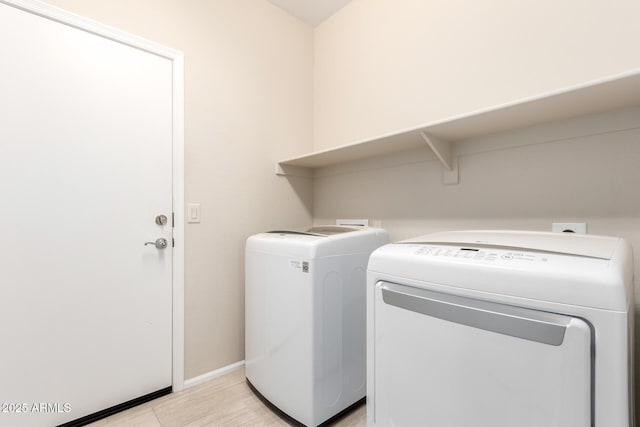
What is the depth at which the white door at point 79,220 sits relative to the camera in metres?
1.22

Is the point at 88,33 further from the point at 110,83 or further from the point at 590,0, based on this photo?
the point at 590,0

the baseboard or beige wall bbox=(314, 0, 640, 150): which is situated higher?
beige wall bbox=(314, 0, 640, 150)

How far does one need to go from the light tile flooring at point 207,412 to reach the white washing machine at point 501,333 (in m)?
0.68

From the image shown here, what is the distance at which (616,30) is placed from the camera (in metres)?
1.09

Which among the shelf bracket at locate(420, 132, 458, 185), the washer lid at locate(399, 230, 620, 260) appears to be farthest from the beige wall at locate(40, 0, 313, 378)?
the washer lid at locate(399, 230, 620, 260)

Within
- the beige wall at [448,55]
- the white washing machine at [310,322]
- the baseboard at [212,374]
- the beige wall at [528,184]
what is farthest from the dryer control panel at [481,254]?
the baseboard at [212,374]

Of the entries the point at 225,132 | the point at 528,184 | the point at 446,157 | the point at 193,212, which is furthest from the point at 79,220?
the point at 528,184

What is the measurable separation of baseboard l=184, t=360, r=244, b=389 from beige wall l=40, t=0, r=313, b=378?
0.09ft

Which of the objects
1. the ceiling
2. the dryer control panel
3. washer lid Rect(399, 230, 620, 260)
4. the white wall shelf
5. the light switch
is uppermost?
the ceiling

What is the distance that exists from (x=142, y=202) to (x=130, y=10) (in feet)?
3.28

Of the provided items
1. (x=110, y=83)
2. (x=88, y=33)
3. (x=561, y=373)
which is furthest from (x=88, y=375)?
(x=561, y=373)

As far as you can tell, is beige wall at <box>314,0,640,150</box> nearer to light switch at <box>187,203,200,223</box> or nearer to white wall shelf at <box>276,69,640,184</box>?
white wall shelf at <box>276,69,640,184</box>

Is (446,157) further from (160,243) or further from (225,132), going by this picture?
(160,243)

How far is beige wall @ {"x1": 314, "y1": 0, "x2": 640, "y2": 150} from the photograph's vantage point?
114 cm
